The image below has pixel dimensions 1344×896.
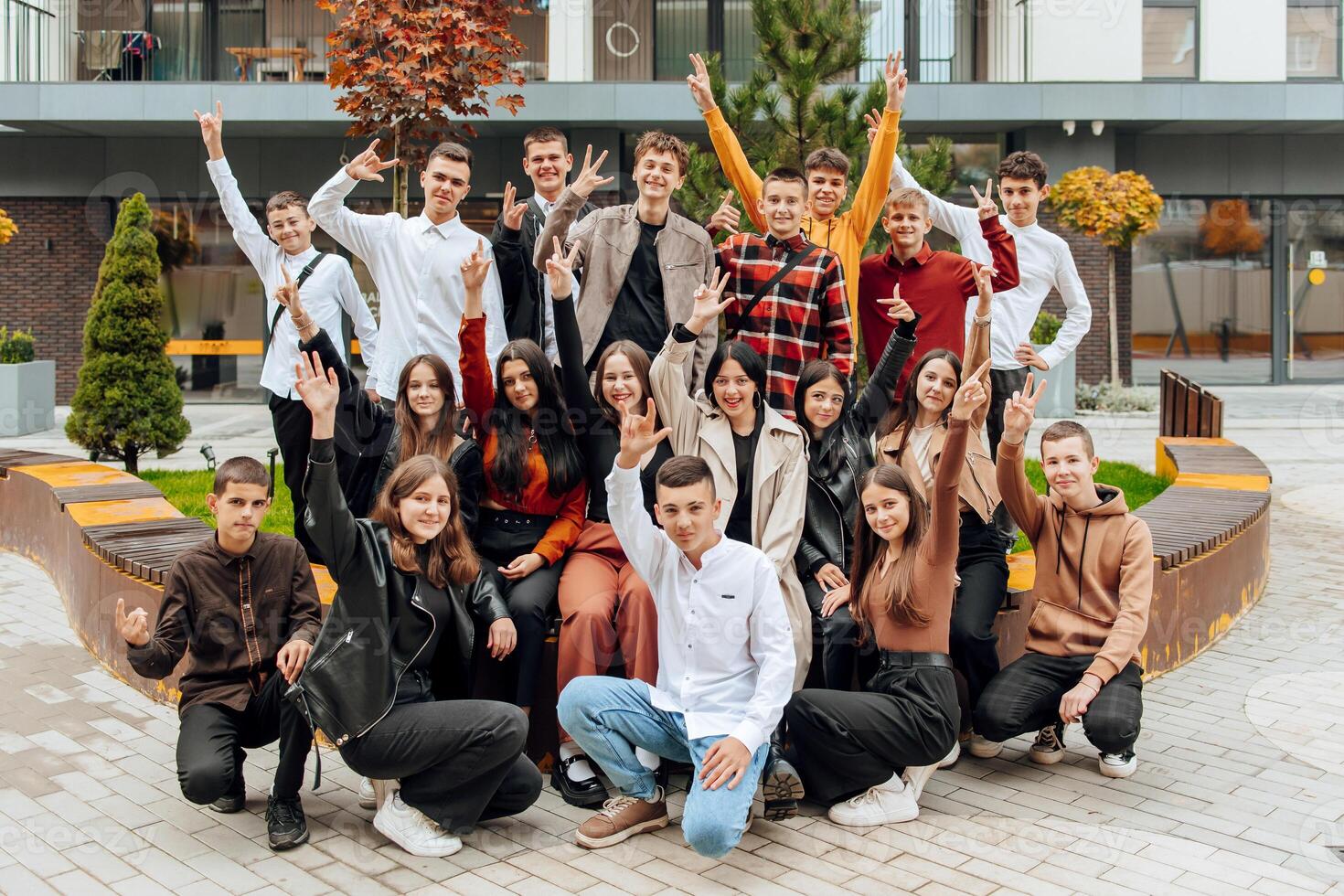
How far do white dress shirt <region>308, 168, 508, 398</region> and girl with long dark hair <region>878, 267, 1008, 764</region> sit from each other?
6.59 feet

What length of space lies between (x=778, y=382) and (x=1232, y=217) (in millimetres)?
18296

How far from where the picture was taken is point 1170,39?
19.7 m

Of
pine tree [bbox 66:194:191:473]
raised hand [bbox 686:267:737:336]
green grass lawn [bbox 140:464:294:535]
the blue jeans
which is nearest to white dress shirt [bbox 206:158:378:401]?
green grass lawn [bbox 140:464:294:535]

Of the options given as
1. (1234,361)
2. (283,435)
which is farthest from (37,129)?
(1234,361)

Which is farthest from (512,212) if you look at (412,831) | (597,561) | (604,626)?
(412,831)

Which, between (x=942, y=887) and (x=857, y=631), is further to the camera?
(x=857, y=631)

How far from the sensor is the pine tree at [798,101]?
8.91 m

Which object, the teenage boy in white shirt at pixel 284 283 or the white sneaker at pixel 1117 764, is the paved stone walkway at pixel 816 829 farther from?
the teenage boy in white shirt at pixel 284 283

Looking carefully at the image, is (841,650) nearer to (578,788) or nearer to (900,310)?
(578,788)

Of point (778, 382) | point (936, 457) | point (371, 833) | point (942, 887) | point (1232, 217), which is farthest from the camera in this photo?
point (1232, 217)

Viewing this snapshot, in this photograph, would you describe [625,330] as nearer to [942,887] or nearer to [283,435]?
[283,435]

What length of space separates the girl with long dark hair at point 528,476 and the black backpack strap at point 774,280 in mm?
1002

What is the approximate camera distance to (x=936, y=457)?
516cm

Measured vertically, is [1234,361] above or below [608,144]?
below
